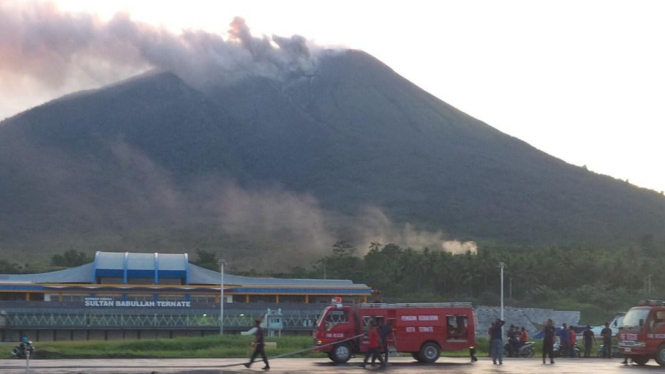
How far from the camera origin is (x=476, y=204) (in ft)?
510

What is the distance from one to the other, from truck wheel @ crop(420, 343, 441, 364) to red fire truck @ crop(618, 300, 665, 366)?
6.86 metres

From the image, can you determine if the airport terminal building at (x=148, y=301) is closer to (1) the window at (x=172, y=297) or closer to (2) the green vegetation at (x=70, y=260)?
(1) the window at (x=172, y=297)

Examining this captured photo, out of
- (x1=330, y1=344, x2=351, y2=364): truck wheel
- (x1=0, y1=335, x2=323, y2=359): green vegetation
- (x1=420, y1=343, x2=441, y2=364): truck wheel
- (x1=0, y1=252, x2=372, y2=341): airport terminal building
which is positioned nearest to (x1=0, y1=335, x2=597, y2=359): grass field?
(x1=0, y1=335, x2=323, y2=359): green vegetation

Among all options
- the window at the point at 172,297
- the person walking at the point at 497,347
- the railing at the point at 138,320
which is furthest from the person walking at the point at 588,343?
the window at the point at 172,297

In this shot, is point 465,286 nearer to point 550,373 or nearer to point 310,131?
point 550,373

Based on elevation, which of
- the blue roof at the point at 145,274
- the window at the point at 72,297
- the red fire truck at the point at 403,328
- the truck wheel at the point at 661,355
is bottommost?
the truck wheel at the point at 661,355

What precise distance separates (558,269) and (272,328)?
44.1 m

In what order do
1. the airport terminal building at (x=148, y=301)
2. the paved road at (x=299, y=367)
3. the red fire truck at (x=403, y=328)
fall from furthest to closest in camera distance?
1. the airport terminal building at (x=148, y=301)
2. the red fire truck at (x=403, y=328)
3. the paved road at (x=299, y=367)

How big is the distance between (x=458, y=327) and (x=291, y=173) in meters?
135

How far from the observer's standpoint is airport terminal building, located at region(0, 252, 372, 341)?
69062 millimetres

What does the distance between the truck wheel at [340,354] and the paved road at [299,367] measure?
33cm

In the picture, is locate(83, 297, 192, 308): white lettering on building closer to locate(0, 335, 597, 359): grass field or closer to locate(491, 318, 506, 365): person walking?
locate(0, 335, 597, 359): grass field

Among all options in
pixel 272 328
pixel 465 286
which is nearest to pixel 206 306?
pixel 272 328

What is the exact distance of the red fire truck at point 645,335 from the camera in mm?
38219
